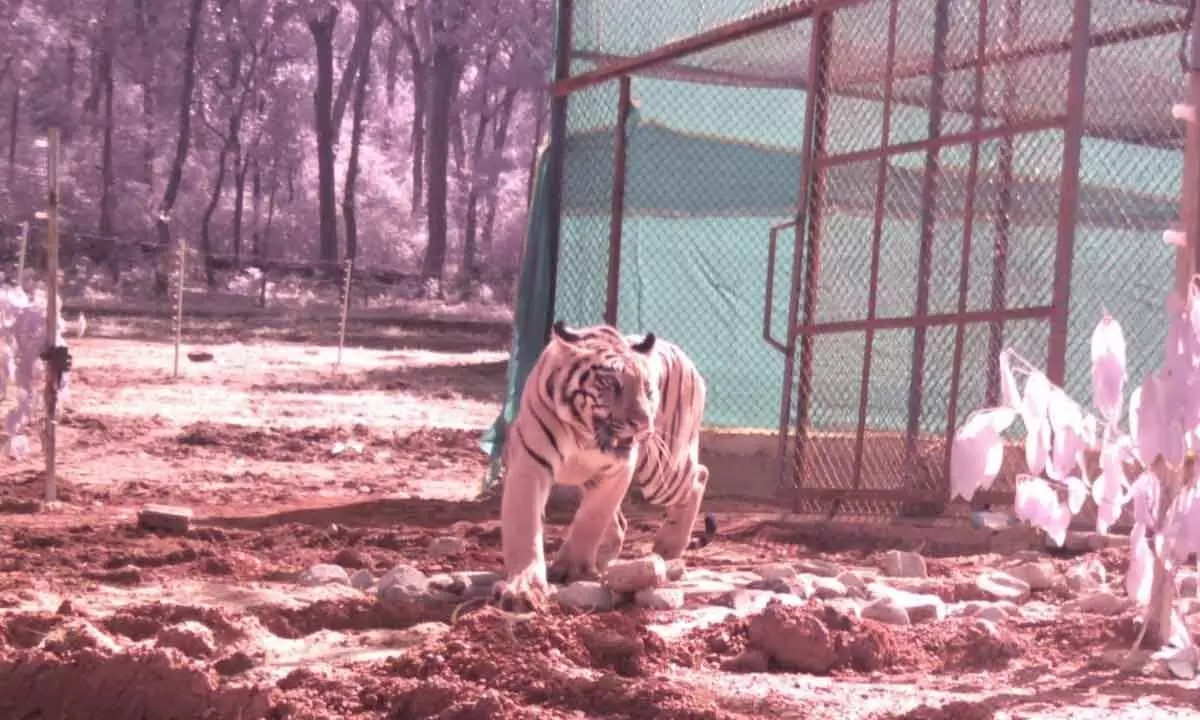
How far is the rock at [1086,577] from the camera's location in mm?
5879

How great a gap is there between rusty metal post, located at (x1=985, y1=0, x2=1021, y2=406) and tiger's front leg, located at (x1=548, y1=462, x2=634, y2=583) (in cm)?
267

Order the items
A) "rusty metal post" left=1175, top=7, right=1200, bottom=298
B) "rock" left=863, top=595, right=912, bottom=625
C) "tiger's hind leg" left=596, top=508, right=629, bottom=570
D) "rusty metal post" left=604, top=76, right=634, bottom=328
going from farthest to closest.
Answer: "rusty metal post" left=604, top=76, right=634, bottom=328 < "tiger's hind leg" left=596, top=508, right=629, bottom=570 < "rock" left=863, top=595, right=912, bottom=625 < "rusty metal post" left=1175, top=7, right=1200, bottom=298

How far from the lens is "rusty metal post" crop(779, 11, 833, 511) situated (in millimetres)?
8336

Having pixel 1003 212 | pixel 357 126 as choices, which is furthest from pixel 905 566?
→ pixel 357 126

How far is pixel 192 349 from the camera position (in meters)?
20.2

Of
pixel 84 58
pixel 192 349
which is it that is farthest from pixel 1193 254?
pixel 84 58

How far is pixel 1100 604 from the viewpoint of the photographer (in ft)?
17.4

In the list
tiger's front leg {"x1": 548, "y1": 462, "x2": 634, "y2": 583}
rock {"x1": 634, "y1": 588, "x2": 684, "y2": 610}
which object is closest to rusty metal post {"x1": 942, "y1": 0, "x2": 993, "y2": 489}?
tiger's front leg {"x1": 548, "y1": 462, "x2": 634, "y2": 583}

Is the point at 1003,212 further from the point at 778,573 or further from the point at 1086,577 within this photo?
the point at 778,573

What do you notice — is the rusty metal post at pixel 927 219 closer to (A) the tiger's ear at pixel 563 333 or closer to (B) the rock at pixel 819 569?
(B) the rock at pixel 819 569

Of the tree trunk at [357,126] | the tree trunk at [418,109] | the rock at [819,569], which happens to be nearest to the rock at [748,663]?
the rock at [819,569]

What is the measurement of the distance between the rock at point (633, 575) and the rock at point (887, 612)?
2.20ft

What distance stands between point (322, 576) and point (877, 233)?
374 centimetres

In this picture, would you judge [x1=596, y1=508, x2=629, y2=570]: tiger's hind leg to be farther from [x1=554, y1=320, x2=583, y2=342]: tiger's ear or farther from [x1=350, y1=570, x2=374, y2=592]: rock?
[x1=350, y1=570, x2=374, y2=592]: rock
